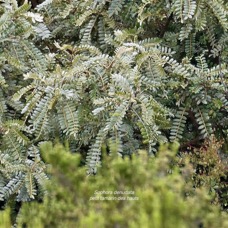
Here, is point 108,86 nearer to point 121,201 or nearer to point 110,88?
point 110,88

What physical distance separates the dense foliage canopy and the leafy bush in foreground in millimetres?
1037

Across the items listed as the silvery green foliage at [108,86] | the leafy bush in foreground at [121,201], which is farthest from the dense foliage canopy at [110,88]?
the leafy bush in foreground at [121,201]

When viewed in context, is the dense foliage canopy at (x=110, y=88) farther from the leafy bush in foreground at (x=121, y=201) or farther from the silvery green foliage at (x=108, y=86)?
the leafy bush in foreground at (x=121, y=201)

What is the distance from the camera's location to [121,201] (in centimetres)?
136

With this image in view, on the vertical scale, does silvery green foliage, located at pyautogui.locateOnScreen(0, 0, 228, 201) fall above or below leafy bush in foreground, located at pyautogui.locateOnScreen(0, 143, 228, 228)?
below

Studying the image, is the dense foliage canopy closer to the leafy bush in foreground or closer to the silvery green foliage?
the silvery green foliage

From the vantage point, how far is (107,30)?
3172mm

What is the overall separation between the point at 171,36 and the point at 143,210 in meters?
2.09

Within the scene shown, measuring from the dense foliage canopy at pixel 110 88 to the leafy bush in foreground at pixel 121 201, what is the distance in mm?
1037

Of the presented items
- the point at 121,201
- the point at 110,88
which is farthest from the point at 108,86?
the point at 121,201

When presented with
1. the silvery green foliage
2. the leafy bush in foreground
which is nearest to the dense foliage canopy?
the silvery green foliage

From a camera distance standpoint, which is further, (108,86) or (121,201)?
(108,86)

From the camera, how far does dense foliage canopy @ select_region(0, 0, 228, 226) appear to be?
8.47 ft

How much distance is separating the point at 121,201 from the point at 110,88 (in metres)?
1.27
